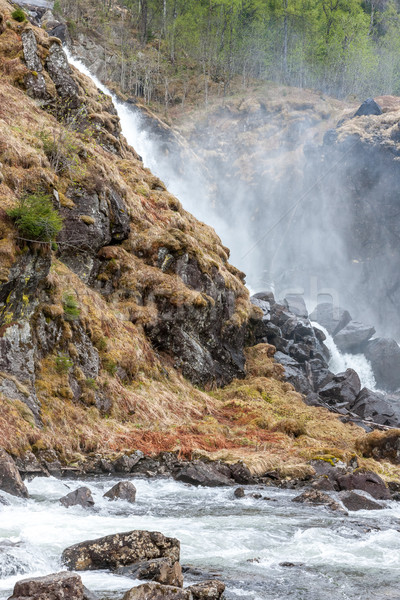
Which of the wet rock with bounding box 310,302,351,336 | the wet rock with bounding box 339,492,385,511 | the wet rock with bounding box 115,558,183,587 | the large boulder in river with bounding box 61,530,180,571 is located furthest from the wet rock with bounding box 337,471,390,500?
the wet rock with bounding box 310,302,351,336

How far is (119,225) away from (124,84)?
164 ft

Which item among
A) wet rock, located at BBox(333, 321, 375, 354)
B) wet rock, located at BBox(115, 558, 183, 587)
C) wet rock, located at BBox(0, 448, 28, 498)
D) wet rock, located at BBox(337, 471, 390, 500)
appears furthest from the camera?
wet rock, located at BBox(333, 321, 375, 354)

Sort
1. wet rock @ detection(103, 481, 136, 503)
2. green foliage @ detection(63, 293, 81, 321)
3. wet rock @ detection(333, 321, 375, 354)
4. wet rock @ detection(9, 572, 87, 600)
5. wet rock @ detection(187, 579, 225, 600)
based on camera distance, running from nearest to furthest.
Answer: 1. wet rock @ detection(9, 572, 87, 600)
2. wet rock @ detection(187, 579, 225, 600)
3. wet rock @ detection(103, 481, 136, 503)
4. green foliage @ detection(63, 293, 81, 321)
5. wet rock @ detection(333, 321, 375, 354)

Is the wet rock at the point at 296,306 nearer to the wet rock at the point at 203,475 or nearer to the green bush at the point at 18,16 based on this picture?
the green bush at the point at 18,16

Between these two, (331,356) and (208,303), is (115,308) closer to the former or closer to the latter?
(208,303)

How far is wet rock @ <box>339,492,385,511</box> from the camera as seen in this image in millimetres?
10102

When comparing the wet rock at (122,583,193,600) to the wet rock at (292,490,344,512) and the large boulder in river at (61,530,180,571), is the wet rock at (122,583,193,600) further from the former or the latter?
the wet rock at (292,490,344,512)

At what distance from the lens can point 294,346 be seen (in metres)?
30.0

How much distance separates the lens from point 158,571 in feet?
17.4

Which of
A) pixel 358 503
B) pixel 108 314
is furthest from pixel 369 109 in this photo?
pixel 358 503

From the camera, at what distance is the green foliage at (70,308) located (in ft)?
45.1

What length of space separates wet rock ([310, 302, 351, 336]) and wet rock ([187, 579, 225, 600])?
3752 centimetres

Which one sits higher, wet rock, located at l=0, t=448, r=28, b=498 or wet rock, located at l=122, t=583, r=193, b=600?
wet rock, located at l=0, t=448, r=28, b=498

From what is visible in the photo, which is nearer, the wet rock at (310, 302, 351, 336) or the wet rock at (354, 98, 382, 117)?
the wet rock at (310, 302, 351, 336)
